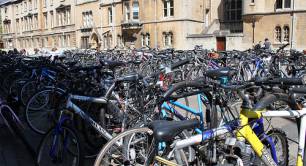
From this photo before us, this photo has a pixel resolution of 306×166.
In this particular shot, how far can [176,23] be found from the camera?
35344mm

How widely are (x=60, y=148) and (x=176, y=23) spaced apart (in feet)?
106

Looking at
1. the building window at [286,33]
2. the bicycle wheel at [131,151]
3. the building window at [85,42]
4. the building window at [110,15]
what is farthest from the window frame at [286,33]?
the bicycle wheel at [131,151]

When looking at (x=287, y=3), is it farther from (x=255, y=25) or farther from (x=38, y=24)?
(x=38, y=24)

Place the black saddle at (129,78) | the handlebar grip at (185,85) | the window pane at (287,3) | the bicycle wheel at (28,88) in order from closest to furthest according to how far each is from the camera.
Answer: the handlebar grip at (185,85)
the black saddle at (129,78)
the bicycle wheel at (28,88)
the window pane at (287,3)

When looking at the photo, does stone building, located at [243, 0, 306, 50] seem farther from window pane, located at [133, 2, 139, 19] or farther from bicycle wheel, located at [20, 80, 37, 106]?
bicycle wheel, located at [20, 80, 37, 106]

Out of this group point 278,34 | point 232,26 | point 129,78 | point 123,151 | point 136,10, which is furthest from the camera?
point 136,10

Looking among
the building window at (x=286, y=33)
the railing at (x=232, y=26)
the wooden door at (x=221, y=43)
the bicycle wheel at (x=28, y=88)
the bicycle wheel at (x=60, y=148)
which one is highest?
the railing at (x=232, y=26)

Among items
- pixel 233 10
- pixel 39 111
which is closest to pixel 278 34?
pixel 233 10

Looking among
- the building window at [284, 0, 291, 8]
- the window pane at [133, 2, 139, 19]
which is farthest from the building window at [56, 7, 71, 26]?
the building window at [284, 0, 291, 8]

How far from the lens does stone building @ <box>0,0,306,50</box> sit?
98.8ft

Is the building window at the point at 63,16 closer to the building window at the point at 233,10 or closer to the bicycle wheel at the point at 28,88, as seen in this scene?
the building window at the point at 233,10

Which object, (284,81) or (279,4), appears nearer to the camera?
(284,81)

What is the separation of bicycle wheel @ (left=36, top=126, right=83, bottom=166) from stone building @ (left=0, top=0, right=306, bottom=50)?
21.5 meters

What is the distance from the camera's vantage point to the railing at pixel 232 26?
35.0 m
